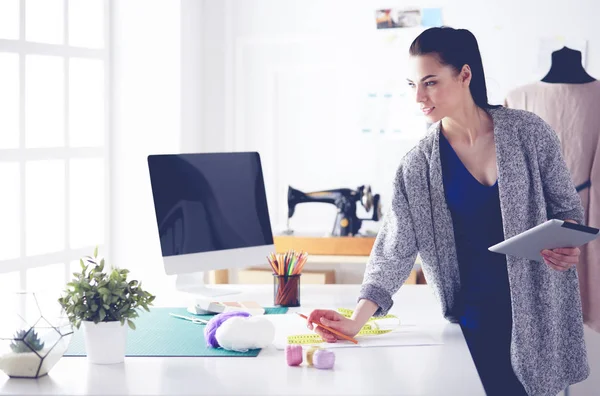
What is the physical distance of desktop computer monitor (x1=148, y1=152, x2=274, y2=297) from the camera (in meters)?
2.31

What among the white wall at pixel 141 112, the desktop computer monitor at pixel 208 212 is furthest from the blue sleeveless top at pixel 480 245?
the white wall at pixel 141 112

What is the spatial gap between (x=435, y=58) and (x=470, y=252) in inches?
19.0

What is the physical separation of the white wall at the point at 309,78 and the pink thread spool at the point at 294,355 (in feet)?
7.98

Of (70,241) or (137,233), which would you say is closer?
(70,241)

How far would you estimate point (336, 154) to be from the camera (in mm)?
4148

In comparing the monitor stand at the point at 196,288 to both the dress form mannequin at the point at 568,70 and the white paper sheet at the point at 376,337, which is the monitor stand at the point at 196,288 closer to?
the white paper sheet at the point at 376,337

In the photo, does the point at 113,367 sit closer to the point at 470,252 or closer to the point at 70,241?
the point at 470,252

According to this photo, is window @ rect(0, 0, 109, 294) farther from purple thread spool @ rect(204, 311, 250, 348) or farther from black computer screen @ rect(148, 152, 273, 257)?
purple thread spool @ rect(204, 311, 250, 348)

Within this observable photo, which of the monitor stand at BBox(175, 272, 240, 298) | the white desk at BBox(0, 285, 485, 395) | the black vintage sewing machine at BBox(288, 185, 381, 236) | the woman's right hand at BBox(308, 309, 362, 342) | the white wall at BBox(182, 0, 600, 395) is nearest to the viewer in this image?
the white desk at BBox(0, 285, 485, 395)

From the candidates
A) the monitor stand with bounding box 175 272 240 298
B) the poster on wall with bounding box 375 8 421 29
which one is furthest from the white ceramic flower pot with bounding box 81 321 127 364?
the poster on wall with bounding box 375 8 421 29

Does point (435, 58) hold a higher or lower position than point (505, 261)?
higher

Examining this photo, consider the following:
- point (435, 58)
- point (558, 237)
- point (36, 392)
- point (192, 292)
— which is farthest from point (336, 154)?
point (36, 392)

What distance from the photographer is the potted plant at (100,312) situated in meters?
1.68

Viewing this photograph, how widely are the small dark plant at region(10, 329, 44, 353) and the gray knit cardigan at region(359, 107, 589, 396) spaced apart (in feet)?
2.49
